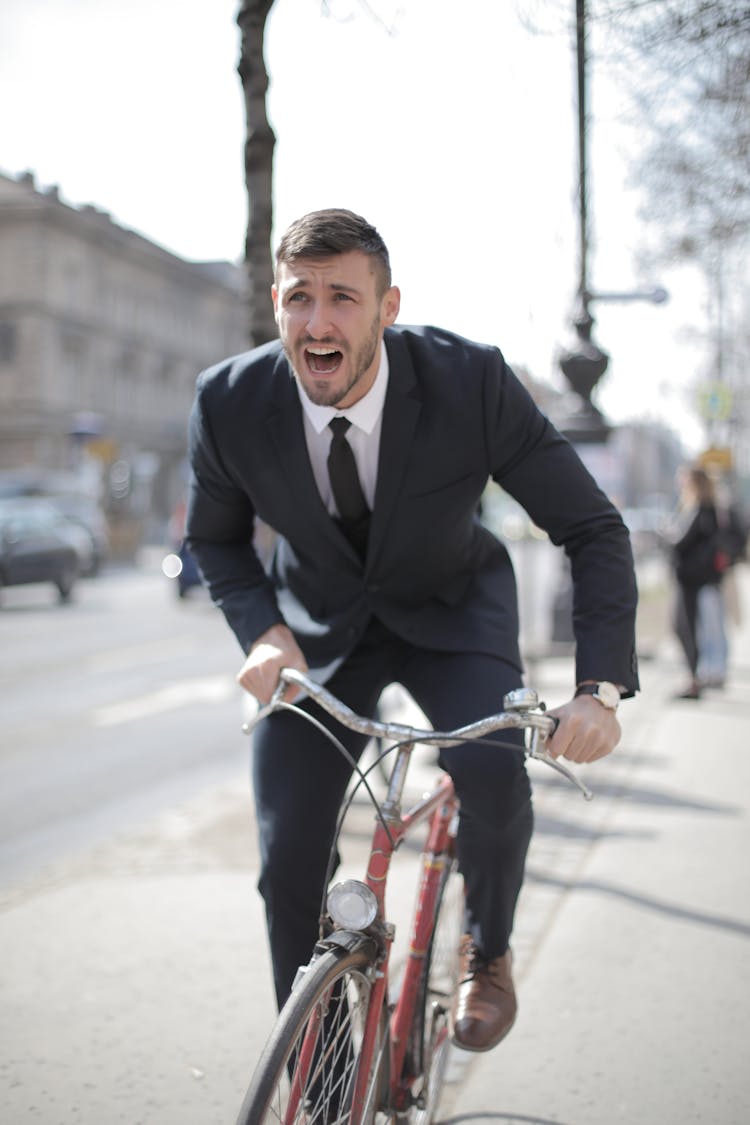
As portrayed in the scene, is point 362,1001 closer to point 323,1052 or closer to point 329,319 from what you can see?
point 323,1052

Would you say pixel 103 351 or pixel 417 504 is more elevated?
pixel 103 351

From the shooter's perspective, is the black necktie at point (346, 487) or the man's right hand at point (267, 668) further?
the black necktie at point (346, 487)

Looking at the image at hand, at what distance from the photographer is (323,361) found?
253 cm

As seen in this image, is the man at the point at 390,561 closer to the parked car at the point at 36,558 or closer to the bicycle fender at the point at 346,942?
the bicycle fender at the point at 346,942

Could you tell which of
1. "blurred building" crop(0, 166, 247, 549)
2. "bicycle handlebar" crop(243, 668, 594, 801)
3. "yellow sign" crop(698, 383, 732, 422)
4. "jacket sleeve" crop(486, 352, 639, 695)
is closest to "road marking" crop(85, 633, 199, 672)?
"yellow sign" crop(698, 383, 732, 422)

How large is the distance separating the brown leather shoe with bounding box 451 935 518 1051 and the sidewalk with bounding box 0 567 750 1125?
0.42m

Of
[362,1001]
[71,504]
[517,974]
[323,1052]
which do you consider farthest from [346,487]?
[71,504]

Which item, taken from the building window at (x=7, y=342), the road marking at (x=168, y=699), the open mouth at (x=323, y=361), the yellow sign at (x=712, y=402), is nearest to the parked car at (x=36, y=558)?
the road marking at (x=168, y=699)

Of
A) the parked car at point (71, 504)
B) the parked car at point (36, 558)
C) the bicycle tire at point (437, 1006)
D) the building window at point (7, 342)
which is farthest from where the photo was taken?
the building window at point (7, 342)

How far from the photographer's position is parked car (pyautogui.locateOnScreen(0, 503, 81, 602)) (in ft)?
75.8

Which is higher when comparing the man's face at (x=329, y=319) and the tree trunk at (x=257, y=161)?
the tree trunk at (x=257, y=161)

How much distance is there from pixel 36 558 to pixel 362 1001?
2147 cm

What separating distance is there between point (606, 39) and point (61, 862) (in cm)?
400

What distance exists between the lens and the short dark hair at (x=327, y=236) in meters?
2.45
